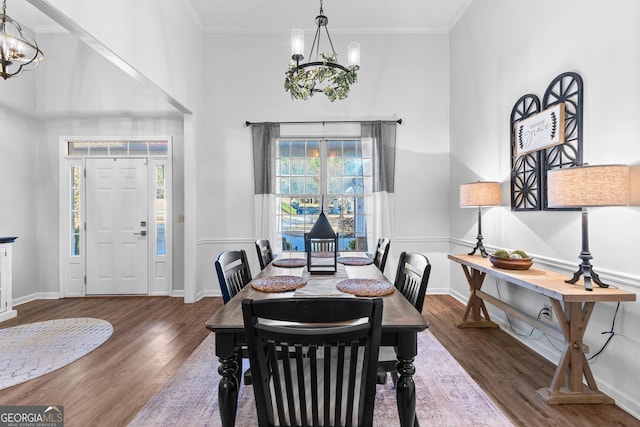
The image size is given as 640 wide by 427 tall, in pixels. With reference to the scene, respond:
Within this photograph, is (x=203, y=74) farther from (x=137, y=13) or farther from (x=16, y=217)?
(x=16, y=217)

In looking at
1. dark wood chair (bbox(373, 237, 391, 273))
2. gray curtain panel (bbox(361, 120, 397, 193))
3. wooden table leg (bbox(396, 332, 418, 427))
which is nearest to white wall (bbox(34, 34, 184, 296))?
gray curtain panel (bbox(361, 120, 397, 193))

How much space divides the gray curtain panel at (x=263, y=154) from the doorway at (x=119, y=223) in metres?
1.27

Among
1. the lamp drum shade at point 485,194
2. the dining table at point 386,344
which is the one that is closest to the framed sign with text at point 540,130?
the lamp drum shade at point 485,194

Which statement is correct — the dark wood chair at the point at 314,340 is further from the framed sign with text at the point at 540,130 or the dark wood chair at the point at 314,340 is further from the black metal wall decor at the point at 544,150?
the framed sign with text at the point at 540,130

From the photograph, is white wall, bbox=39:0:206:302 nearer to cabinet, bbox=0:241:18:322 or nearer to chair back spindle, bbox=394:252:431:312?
cabinet, bbox=0:241:18:322

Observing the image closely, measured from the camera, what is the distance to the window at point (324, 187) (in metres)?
4.57

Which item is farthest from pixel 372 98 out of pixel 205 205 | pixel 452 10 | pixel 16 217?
pixel 16 217

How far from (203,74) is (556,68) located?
4.17 m

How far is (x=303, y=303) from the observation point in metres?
1.02

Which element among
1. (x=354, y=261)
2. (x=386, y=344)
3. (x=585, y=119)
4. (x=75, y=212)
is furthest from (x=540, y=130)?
(x=75, y=212)

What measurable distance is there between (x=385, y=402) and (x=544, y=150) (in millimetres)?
2335

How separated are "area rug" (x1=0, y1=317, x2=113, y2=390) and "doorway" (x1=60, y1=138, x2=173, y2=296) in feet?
3.38

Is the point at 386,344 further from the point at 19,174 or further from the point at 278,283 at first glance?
the point at 19,174

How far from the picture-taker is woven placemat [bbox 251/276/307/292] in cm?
185
